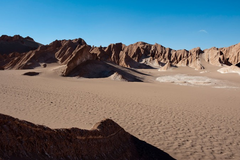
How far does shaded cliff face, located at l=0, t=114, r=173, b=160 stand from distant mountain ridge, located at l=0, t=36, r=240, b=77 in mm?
19366

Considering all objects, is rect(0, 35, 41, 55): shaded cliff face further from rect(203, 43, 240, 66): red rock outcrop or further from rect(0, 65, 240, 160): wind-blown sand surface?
rect(0, 65, 240, 160): wind-blown sand surface

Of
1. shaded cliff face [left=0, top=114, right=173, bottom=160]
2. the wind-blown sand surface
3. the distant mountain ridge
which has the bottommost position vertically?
the wind-blown sand surface

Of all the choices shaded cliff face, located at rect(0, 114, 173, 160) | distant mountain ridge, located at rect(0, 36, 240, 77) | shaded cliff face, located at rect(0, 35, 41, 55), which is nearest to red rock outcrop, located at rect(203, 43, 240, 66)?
distant mountain ridge, located at rect(0, 36, 240, 77)

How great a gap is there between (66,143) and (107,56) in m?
58.3

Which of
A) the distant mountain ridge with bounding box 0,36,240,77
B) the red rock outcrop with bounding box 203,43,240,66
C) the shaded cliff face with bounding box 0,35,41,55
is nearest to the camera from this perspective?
the distant mountain ridge with bounding box 0,36,240,77

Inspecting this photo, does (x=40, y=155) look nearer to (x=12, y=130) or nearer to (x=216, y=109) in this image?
(x=12, y=130)

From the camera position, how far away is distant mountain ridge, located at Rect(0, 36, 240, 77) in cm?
2582

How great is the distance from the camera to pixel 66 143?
321 centimetres

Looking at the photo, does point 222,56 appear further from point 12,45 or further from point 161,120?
point 12,45

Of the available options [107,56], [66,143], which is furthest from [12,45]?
[66,143]

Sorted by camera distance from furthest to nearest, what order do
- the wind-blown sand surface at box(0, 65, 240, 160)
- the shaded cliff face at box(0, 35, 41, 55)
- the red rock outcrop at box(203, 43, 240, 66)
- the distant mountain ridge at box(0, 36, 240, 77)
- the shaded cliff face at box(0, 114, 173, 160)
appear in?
the shaded cliff face at box(0, 35, 41, 55) → the red rock outcrop at box(203, 43, 240, 66) → the distant mountain ridge at box(0, 36, 240, 77) → the wind-blown sand surface at box(0, 65, 240, 160) → the shaded cliff face at box(0, 114, 173, 160)

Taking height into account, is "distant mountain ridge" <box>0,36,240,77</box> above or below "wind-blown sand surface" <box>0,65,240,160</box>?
above

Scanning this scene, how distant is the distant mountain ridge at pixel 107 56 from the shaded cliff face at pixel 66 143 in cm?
1937

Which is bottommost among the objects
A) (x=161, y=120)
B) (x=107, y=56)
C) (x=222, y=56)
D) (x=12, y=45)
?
(x=161, y=120)
